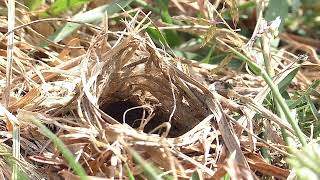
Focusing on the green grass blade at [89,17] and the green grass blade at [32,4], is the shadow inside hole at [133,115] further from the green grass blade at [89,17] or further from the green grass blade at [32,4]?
the green grass blade at [32,4]

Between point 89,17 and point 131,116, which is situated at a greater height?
point 89,17

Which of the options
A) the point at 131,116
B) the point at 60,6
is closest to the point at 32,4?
the point at 60,6

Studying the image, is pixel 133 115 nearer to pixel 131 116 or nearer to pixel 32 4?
pixel 131 116

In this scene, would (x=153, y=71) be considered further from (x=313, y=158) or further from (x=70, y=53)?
(x=313, y=158)

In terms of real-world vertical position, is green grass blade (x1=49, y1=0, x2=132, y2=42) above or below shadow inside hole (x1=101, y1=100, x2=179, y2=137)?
above

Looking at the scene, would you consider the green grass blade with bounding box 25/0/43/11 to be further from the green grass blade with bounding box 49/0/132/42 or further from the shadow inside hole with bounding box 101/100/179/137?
the shadow inside hole with bounding box 101/100/179/137

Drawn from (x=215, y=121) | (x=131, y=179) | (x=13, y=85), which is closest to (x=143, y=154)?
(x=131, y=179)

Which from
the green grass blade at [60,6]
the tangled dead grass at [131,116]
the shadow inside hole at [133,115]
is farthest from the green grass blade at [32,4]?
the shadow inside hole at [133,115]

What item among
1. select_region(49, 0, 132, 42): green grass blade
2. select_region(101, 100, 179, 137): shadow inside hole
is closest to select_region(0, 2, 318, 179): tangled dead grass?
select_region(101, 100, 179, 137): shadow inside hole

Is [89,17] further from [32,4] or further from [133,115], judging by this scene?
[133,115]

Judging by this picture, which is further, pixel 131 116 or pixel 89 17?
pixel 89 17
